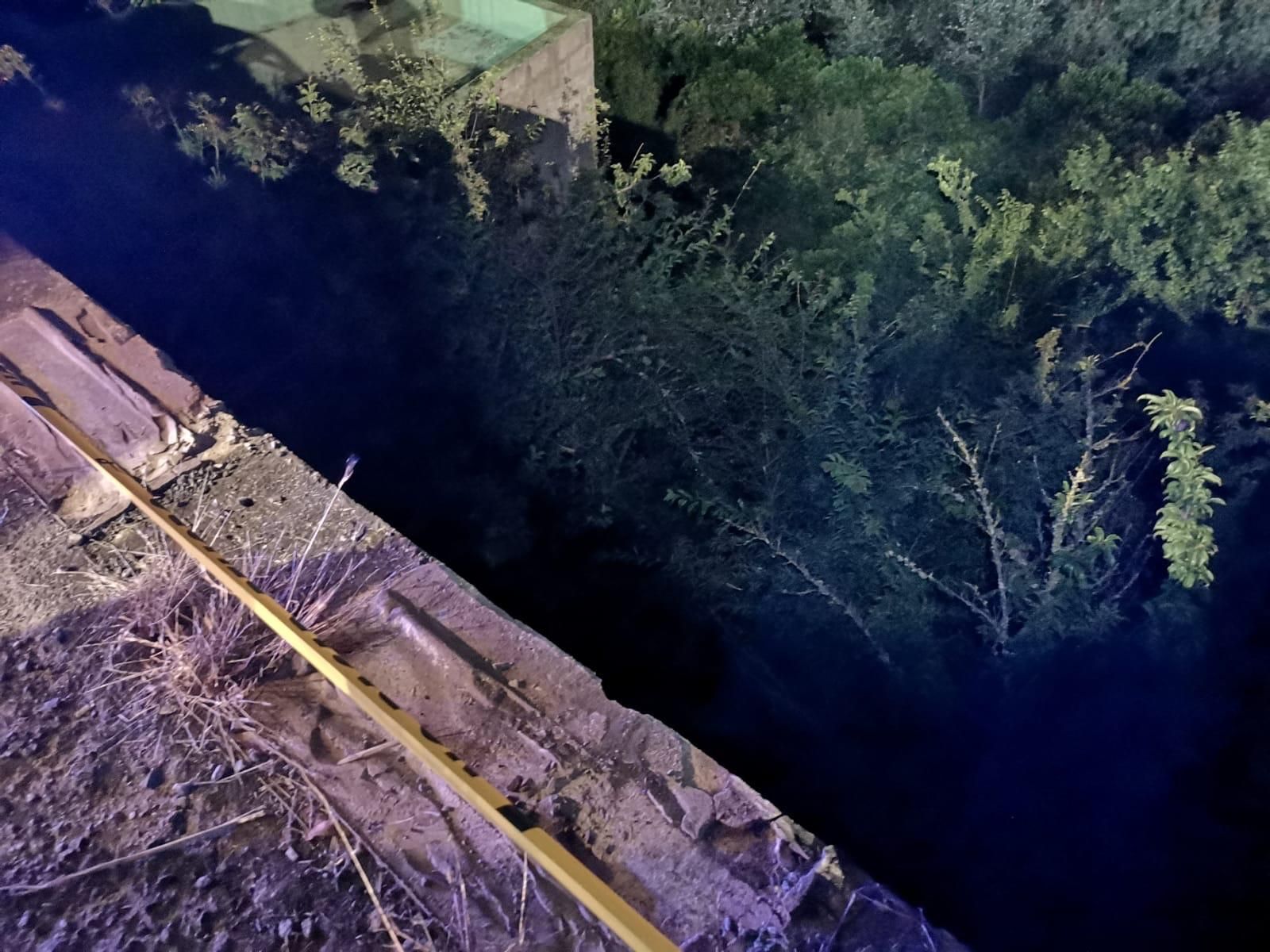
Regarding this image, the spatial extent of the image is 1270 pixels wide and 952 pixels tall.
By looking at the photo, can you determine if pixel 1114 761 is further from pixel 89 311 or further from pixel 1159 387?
pixel 89 311

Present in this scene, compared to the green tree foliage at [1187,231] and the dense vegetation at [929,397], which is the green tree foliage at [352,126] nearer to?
the dense vegetation at [929,397]

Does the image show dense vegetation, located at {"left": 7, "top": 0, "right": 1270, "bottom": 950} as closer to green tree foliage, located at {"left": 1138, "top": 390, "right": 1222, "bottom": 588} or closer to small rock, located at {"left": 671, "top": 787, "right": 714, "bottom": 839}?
green tree foliage, located at {"left": 1138, "top": 390, "right": 1222, "bottom": 588}

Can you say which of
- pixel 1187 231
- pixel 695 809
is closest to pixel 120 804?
pixel 695 809

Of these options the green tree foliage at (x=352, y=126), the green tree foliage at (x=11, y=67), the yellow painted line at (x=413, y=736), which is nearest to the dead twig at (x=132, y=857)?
the yellow painted line at (x=413, y=736)

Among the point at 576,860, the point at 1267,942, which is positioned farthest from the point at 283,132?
the point at 1267,942

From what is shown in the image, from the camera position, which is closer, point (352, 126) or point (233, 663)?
point (233, 663)

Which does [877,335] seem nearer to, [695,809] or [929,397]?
[929,397]
